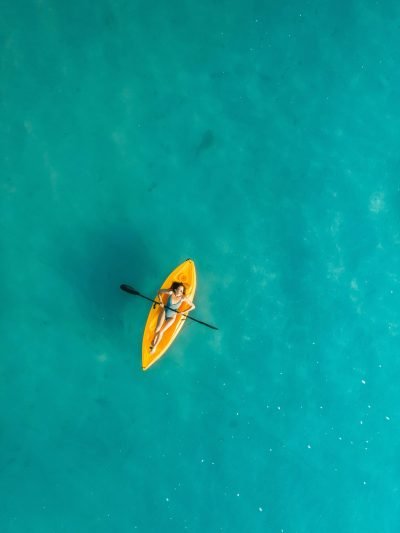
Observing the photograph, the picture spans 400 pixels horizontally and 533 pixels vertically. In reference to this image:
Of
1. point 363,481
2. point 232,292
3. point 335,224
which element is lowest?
point 363,481

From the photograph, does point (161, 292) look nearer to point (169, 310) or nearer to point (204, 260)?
point (169, 310)

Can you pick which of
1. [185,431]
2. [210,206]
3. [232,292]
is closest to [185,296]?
[232,292]

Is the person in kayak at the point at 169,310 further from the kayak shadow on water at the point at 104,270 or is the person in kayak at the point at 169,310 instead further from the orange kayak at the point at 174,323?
the kayak shadow on water at the point at 104,270

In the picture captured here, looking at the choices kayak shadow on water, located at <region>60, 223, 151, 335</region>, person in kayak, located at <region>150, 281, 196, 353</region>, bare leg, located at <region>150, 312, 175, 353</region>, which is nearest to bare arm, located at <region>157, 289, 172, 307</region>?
person in kayak, located at <region>150, 281, 196, 353</region>

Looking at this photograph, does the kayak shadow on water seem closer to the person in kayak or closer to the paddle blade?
the paddle blade

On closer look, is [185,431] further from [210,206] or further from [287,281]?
[210,206]

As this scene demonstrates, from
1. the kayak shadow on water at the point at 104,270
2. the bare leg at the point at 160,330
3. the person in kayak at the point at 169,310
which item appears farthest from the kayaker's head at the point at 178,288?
the kayak shadow on water at the point at 104,270

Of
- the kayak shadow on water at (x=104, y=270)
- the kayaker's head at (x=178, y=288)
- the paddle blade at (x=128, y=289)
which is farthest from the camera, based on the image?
the kayak shadow on water at (x=104, y=270)

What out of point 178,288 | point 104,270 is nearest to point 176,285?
point 178,288
